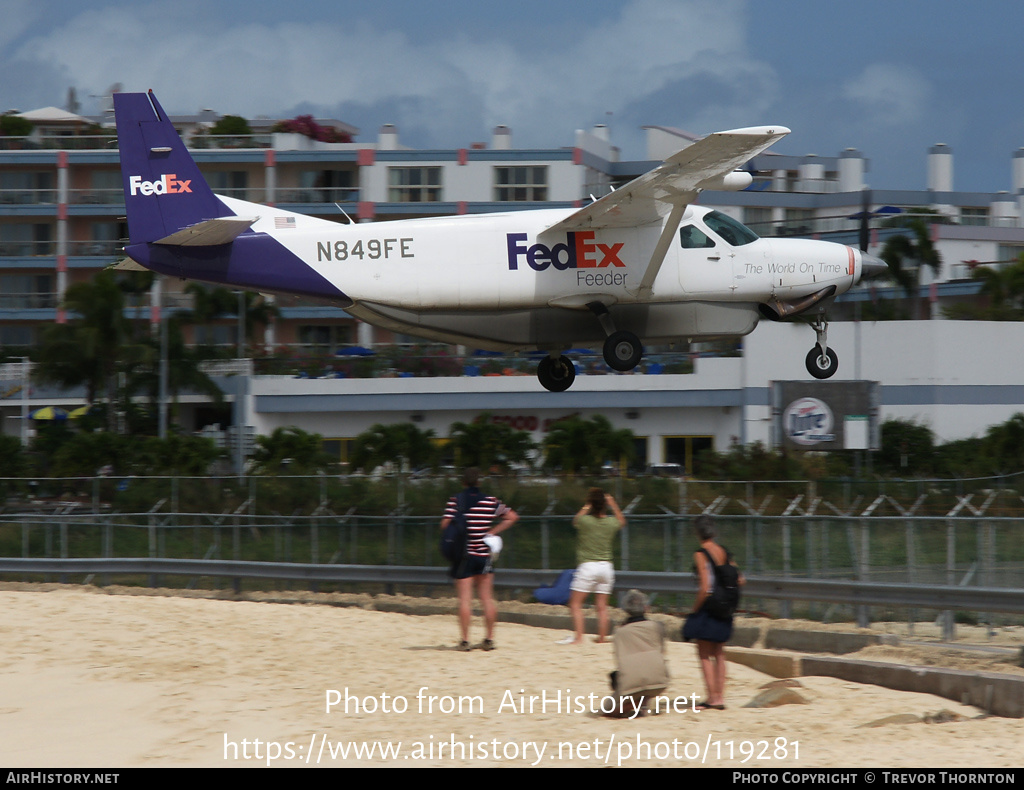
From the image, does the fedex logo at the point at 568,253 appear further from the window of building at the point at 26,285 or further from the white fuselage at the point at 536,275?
the window of building at the point at 26,285

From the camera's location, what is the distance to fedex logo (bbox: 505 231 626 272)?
51.8 feet

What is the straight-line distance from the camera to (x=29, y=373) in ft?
151

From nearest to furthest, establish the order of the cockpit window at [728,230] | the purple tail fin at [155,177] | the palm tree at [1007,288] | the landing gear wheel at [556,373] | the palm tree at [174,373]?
the purple tail fin at [155,177] < the cockpit window at [728,230] < the landing gear wheel at [556,373] < the palm tree at [174,373] < the palm tree at [1007,288]

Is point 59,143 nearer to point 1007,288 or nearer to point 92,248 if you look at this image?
point 92,248

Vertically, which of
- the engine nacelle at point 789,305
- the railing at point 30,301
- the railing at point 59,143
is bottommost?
the engine nacelle at point 789,305

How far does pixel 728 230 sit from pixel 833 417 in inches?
490

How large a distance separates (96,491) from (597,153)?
128 ft

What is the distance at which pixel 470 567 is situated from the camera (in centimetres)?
1338

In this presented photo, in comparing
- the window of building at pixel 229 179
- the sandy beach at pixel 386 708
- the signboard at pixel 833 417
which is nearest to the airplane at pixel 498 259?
the sandy beach at pixel 386 708

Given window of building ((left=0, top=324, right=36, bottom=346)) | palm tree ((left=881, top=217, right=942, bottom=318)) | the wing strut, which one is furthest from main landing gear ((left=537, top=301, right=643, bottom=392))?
window of building ((left=0, top=324, right=36, bottom=346))

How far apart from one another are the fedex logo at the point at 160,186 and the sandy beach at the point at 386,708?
579 centimetres

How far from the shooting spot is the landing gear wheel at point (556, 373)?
17.7 m

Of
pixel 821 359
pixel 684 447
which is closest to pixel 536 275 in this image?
pixel 821 359
